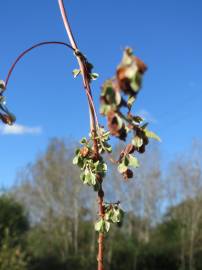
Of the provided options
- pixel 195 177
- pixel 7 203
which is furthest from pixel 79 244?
pixel 7 203

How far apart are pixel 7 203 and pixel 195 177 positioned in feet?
29.2

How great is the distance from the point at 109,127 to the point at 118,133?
0.01 meters

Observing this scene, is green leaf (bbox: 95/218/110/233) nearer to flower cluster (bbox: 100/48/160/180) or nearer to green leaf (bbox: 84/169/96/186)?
green leaf (bbox: 84/169/96/186)

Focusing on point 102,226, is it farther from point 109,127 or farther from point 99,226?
point 109,127

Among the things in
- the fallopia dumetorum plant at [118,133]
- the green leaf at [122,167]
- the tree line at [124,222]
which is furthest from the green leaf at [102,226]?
the tree line at [124,222]

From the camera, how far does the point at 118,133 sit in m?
0.63

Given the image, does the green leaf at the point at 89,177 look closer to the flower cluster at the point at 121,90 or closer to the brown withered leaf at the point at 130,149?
the brown withered leaf at the point at 130,149

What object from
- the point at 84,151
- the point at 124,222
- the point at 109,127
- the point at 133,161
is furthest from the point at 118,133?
the point at 124,222

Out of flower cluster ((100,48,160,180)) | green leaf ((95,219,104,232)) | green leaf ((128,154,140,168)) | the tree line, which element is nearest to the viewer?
flower cluster ((100,48,160,180))

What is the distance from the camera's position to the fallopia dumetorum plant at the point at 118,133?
0.54m

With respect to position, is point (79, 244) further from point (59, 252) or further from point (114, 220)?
point (114, 220)

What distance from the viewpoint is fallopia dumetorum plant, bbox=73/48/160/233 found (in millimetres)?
538

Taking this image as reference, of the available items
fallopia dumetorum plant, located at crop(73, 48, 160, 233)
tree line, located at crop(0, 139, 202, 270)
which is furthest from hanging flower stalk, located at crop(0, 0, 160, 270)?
tree line, located at crop(0, 139, 202, 270)

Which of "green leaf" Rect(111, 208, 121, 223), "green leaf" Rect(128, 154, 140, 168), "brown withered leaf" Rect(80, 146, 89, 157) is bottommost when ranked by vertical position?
"green leaf" Rect(111, 208, 121, 223)
